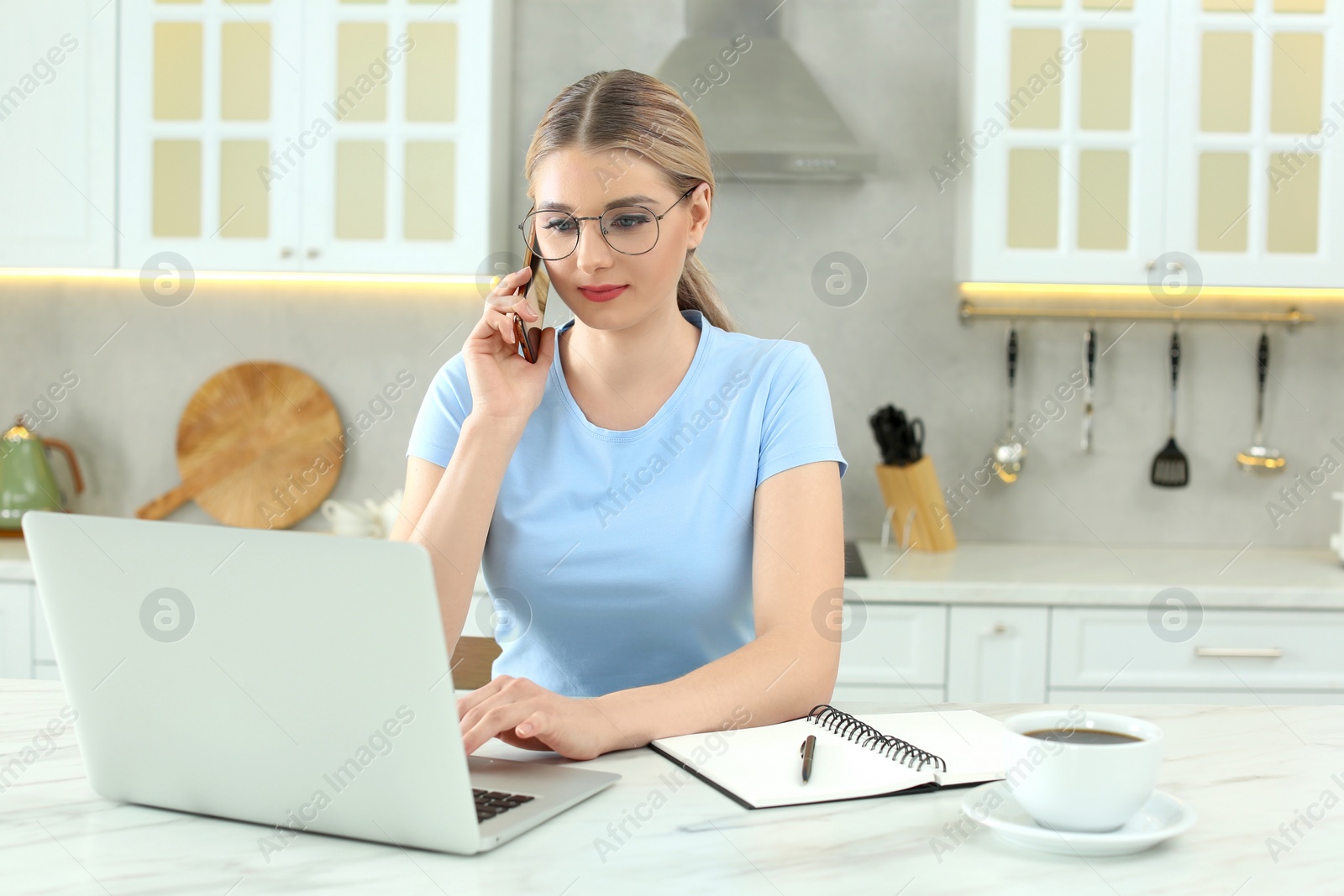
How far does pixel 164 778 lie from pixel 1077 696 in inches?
75.3

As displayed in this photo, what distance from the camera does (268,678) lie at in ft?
2.35

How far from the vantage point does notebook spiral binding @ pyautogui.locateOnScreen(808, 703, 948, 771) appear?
2.91 ft

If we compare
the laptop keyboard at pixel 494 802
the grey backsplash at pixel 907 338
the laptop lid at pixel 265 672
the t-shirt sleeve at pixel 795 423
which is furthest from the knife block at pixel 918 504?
the laptop lid at pixel 265 672

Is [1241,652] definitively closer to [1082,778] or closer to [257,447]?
[1082,778]

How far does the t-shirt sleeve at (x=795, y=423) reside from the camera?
1.31 meters

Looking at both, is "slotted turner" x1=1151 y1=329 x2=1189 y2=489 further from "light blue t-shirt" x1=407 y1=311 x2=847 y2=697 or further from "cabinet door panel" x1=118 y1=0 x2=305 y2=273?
"cabinet door panel" x1=118 y1=0 x2=305 y2=273

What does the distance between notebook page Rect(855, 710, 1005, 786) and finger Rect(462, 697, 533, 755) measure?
1.05ft

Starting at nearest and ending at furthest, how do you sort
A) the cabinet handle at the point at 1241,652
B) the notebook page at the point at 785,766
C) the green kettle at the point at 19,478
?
the notebook page at the point at 785,766
the cabinet handle at the point at 1241,652
the green kettle at the point at 19,478

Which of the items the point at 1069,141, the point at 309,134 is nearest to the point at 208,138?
the point at 309,134

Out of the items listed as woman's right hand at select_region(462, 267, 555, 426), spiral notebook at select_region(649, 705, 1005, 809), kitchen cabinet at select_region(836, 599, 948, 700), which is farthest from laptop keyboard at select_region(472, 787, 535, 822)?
kitchen cabinet at select_region(836, 599, 948, 700)

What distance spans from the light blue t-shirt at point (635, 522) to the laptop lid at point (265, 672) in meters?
0.58

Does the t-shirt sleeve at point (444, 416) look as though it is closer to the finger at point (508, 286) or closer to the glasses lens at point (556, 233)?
the finger at point (508, 286)

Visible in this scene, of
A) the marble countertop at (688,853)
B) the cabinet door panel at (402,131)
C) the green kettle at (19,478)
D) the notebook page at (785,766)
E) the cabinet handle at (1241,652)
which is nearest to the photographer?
the marble countertop at (688,853)

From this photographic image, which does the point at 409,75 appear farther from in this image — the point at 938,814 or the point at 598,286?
the point at 938,814
